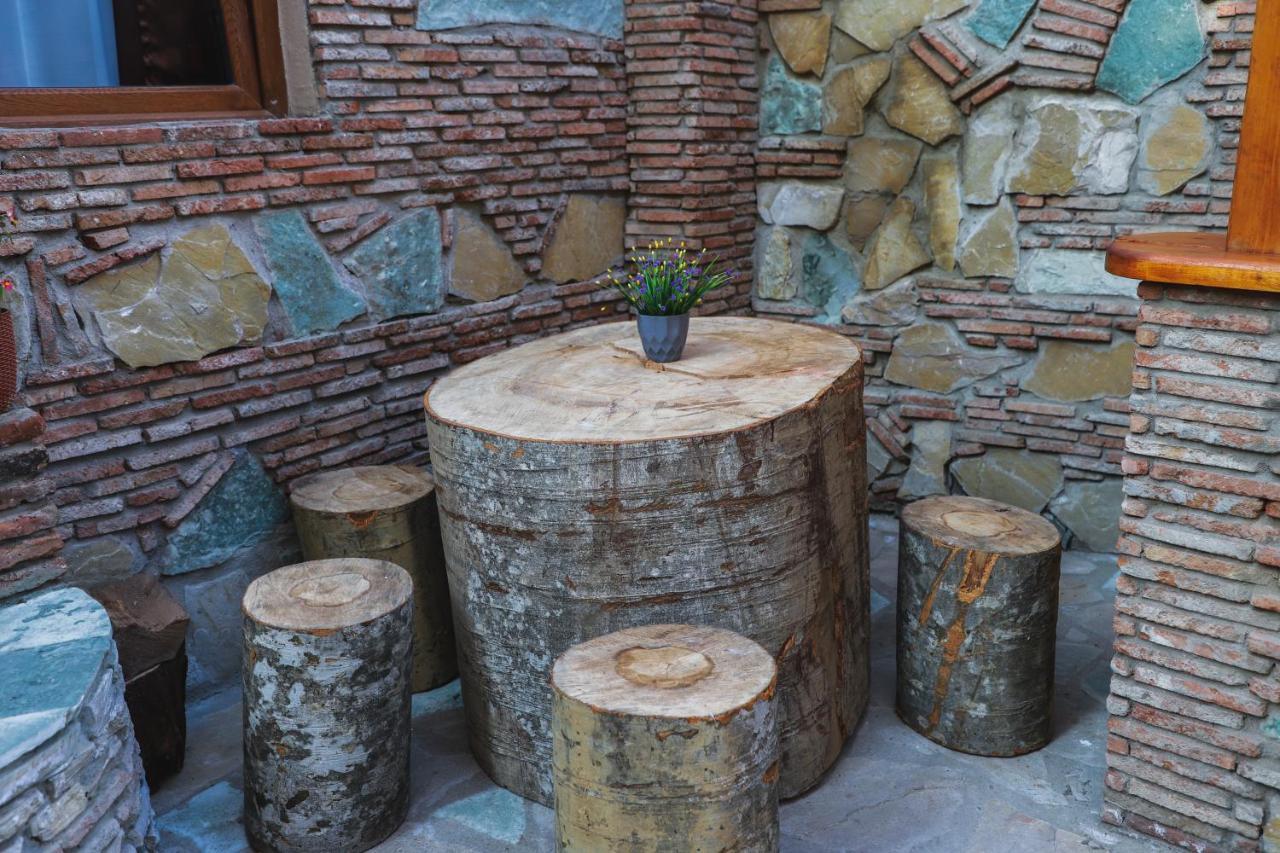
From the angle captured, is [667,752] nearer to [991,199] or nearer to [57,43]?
[57,43]

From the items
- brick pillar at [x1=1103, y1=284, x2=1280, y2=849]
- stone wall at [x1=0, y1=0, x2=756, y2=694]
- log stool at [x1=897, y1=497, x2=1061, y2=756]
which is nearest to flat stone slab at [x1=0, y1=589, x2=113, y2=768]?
stone wall at [x1=0, y1=0, x2=756, y2=694]

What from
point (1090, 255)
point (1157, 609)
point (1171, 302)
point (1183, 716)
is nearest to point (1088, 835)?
point (1183, 716)

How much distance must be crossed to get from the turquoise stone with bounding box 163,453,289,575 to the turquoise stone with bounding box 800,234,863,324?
2.60 meters

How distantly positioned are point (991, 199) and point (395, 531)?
281 centimetres

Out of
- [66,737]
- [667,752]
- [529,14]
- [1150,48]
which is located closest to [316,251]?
[529,14]

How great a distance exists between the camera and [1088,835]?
2.83 metres

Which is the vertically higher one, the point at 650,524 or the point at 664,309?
the point at 664,309

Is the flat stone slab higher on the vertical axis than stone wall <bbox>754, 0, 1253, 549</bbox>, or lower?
lower

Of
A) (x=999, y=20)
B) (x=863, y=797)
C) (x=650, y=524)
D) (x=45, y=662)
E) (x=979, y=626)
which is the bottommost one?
(x=863, y=797)

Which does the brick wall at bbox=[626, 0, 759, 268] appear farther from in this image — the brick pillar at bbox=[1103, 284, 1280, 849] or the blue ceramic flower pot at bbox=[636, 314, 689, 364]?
the brick pillar at bbox=[1103, 284, 1280, 849]

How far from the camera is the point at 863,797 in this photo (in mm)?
3010

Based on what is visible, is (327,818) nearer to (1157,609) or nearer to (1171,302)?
(1157,609)

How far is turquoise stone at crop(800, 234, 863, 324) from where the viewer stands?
494 cm

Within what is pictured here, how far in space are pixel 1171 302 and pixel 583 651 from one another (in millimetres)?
1606
